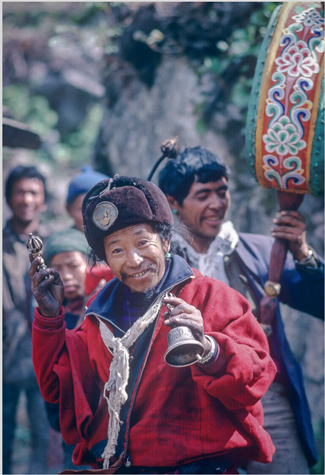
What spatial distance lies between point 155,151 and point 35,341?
9.95 ft

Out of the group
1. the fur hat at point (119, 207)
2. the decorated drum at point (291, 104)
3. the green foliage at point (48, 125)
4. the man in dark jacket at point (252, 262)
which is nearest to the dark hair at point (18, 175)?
the man in dark jacket at point (252, 262)

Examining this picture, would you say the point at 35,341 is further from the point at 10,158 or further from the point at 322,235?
the point at 10,158

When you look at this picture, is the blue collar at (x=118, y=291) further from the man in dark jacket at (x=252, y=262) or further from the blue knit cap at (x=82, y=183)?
the blue knit cap at (x=82, y=183)

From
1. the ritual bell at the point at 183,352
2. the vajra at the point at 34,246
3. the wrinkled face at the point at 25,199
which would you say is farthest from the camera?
the wrinkled face at the point at 25,199

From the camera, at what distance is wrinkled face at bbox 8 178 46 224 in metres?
4.30

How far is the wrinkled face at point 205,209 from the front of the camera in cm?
268

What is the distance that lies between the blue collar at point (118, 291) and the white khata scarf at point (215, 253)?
33 centimetres

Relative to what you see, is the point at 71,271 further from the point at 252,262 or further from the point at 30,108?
the point at 30,108

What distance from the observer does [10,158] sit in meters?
9.41

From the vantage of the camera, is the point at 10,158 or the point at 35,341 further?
the point at 10,158

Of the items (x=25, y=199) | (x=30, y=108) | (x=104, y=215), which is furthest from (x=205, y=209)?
(x=30, y=108)

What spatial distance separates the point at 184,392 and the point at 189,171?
974 mm

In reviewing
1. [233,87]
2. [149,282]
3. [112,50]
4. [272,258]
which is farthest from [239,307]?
[112,50]

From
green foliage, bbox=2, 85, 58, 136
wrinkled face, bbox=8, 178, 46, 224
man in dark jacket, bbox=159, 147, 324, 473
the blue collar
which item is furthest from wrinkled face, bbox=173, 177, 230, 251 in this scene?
green foliage, bbox=2, 85, 58, 136
